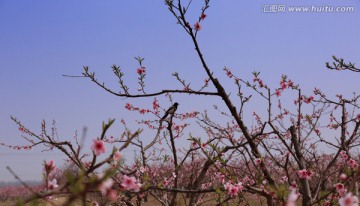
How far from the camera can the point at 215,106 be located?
32.9 ft

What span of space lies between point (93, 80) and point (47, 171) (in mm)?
3451

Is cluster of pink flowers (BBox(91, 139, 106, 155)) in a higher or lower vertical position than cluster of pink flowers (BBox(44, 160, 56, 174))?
higher

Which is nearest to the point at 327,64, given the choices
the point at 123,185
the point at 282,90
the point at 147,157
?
the point at 282,90

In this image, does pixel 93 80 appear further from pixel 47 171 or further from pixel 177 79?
pixel 47 171

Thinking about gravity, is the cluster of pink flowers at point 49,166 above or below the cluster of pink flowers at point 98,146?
below

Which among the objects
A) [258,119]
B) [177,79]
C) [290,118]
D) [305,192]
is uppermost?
[258,119]

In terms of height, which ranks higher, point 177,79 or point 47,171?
point 177,79

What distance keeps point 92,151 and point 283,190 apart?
1636 mm

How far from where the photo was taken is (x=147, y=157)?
23.2 feet

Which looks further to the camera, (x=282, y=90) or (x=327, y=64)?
(x=282, y=90)

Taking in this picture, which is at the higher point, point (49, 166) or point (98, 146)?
point (98, 146)

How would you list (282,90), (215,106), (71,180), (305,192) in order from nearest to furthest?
(71,180) < (305,192) < (282,90) < (215,106)

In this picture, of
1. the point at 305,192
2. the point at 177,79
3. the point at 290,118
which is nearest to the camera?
the point at 305,192

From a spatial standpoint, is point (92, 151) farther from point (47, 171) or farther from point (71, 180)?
point (71, 180)
